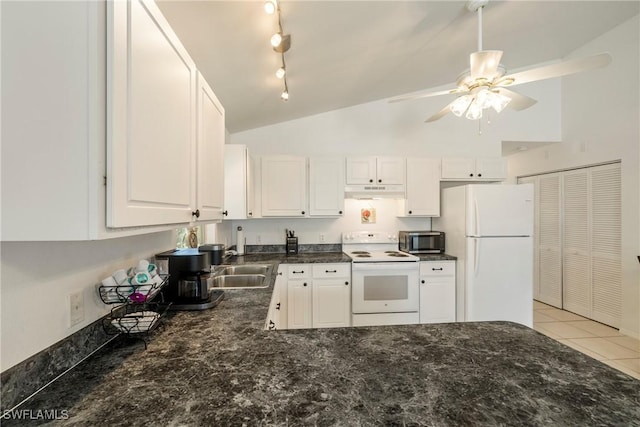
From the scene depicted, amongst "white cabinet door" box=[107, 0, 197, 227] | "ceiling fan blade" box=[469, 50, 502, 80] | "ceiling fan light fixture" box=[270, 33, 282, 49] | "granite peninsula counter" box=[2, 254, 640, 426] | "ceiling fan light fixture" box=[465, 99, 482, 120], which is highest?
"ceiling fan light fixture" box=[270, 33, 282, 49]

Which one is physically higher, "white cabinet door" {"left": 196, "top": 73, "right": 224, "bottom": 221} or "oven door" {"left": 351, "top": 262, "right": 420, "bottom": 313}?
"white cabinet door" {"left": 196, "top": 73, "right": 224, "bottom": 221}

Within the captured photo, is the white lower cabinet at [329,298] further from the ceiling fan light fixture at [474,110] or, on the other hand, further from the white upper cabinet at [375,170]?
the ceiling fan light fixture at [474,110]

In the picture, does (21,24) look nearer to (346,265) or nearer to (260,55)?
(260,55)

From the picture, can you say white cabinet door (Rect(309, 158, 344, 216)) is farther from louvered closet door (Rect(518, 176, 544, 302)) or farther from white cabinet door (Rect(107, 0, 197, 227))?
louvered closet door (Rect(518, 176, 544, 302))

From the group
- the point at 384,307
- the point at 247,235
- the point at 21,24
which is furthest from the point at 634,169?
the point at 21,24

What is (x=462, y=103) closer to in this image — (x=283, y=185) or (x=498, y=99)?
(x=498, y=99)

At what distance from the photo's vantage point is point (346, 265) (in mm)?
3004

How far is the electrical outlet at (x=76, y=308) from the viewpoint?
92 centimetres

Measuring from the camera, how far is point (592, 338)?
309 centimetres

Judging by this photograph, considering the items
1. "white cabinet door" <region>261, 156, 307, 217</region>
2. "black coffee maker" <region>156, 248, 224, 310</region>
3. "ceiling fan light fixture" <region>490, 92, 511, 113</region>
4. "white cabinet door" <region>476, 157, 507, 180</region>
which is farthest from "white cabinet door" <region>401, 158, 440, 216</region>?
"black coffee maker" <region>156, 248, 224, 310</region>

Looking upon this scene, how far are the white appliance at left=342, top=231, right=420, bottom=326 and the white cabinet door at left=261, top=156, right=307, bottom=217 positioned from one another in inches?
38.8

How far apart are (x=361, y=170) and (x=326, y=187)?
48 centimetres

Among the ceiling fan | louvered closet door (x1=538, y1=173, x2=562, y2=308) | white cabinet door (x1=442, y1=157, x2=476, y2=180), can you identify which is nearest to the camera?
the ceiling fan

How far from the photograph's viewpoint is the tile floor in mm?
2625
